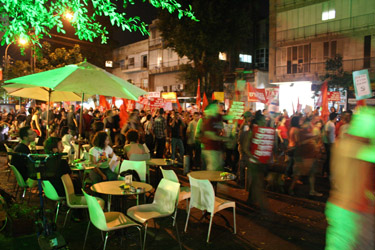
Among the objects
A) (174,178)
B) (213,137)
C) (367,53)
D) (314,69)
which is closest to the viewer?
(174,178)

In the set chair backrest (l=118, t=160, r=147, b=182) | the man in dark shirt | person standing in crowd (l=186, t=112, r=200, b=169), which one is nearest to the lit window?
person standing in crowd (l=186, t=112, r=200, b=169)

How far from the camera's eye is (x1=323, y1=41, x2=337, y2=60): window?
73.1 ft

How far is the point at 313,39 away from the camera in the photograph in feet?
76.0

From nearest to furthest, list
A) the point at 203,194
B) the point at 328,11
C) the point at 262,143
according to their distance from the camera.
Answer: the point at 203,194, the point at 262,143, the point at 328,11

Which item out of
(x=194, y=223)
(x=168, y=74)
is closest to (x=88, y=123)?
(x=194, y=223)

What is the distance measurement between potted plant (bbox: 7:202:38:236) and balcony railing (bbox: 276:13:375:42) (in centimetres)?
2308

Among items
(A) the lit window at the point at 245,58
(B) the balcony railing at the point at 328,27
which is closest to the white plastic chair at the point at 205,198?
(B) the balcony railing at the point at 328,27

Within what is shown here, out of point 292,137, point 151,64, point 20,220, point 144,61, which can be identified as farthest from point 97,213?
point 144,61

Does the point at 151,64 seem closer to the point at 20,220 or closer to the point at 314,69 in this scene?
the point at 314,69

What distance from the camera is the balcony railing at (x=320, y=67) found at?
821 inches

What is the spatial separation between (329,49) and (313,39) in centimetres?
145

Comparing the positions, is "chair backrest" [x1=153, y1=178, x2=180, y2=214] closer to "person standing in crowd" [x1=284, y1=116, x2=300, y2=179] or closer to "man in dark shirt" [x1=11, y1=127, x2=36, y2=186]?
"man in dark shirt" [x1=11, y1=127, x2=36, y2=186]

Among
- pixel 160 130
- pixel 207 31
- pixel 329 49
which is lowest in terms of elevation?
pixel 160 130

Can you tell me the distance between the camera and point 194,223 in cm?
567
